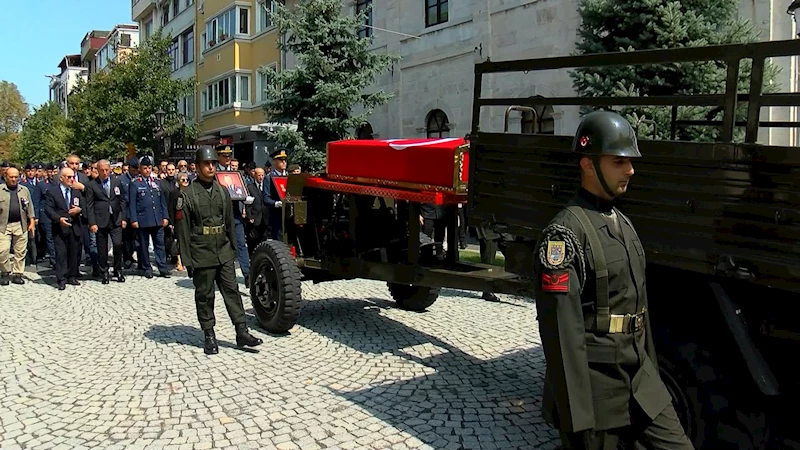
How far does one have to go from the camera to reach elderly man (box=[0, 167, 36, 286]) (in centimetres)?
1148

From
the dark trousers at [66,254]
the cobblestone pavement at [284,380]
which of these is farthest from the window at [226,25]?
the cobblestone pavement at [284,380]

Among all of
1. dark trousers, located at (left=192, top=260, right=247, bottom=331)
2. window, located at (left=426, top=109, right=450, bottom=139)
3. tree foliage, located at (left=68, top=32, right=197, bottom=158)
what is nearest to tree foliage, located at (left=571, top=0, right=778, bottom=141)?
dark trousers, located at (left=192, top=260, right=247, bottom=331)

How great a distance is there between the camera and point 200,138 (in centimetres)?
3309

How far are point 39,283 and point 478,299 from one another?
7.33 meters

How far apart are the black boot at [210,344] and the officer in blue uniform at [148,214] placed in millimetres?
5555

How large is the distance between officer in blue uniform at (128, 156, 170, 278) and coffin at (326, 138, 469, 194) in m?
5.39

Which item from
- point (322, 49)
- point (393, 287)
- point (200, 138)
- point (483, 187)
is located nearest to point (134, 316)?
point (393, 287)

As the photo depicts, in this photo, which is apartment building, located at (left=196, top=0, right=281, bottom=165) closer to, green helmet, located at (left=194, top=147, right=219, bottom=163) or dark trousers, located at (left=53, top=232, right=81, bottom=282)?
dark trousers, located at (left=53, top=232, right=81, bottom=282)

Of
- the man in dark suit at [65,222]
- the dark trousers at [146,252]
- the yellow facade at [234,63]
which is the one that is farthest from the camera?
the yellow facade at [234,63]

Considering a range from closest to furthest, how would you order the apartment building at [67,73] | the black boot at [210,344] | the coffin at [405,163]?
the coffin at [405,163], the black boot at [210,344], the apartment building at [67,73]

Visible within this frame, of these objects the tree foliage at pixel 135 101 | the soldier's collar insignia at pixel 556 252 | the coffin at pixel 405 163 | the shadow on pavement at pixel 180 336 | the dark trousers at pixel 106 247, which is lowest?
the shadow on pavement at pixel 180 336

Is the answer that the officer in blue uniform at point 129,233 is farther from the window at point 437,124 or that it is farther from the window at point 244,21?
the window at point 244,21

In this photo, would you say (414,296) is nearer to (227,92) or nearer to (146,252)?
(146,252)

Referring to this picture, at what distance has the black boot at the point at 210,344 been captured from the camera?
662 cm
